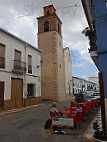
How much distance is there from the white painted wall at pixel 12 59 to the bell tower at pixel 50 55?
15.3 feet

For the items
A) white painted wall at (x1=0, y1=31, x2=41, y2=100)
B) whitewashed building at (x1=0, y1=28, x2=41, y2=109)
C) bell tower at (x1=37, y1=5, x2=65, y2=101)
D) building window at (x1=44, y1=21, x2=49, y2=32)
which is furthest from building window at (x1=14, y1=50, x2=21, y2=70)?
building window at (x1=44, y1=21, x2=49, y2=32)

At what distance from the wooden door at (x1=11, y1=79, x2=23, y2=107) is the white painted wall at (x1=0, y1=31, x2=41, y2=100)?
1.48ft

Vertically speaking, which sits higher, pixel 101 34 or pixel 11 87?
pixel 101 34

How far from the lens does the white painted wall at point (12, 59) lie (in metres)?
11.8

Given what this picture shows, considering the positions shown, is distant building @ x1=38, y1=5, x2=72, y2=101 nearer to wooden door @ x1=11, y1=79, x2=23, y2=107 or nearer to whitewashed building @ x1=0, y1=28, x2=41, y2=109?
whitewashed building @ x1=0, y1=28, x2=41, y2=109

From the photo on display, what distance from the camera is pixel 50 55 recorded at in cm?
2216

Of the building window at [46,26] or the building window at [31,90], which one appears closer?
the building window at [31,90]

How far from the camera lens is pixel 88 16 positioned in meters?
8.08

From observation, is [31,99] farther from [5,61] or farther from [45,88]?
[45,88]

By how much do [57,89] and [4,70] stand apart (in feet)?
35.8

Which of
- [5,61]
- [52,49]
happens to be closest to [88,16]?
[5,61]

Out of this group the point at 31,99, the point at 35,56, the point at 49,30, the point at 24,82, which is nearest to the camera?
the point at 24,82

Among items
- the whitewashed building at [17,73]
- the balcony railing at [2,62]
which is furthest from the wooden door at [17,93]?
the balcony railing at [2,62]

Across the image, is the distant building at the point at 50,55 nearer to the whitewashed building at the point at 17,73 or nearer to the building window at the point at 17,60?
the whitewashed building at the point at 17,73
